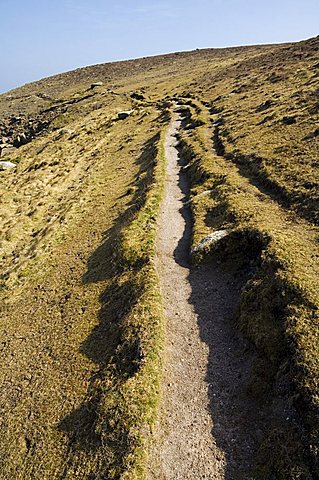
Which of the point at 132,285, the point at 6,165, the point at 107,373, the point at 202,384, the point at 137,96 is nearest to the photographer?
the point at 202,384

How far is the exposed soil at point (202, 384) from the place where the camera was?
13742mm

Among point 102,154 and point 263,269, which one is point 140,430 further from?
point 102,154

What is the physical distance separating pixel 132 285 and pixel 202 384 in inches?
353

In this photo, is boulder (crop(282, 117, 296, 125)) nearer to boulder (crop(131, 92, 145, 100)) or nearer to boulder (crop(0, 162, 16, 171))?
boulder (crop(0, 162, 16, 171))

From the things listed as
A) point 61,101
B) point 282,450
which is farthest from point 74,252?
point 61,101

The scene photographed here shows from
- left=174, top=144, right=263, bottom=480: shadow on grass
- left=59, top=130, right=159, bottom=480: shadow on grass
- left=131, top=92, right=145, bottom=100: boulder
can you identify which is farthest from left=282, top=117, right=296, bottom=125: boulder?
left=131, top=92, right=145, bottom=100: boulder

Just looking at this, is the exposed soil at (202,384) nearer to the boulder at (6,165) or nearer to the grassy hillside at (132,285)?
the grassy hillside at (132,285)

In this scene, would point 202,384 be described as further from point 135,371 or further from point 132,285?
point 132,285

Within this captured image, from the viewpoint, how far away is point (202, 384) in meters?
16.7

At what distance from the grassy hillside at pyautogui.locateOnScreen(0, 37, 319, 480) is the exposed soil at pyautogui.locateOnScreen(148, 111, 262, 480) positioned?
70cm

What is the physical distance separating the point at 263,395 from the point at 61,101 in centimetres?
13794

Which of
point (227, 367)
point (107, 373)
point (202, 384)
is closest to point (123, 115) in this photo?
point (107, 373)

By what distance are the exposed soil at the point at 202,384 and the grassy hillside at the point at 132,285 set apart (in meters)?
0.70

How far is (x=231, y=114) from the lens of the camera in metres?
63.4
